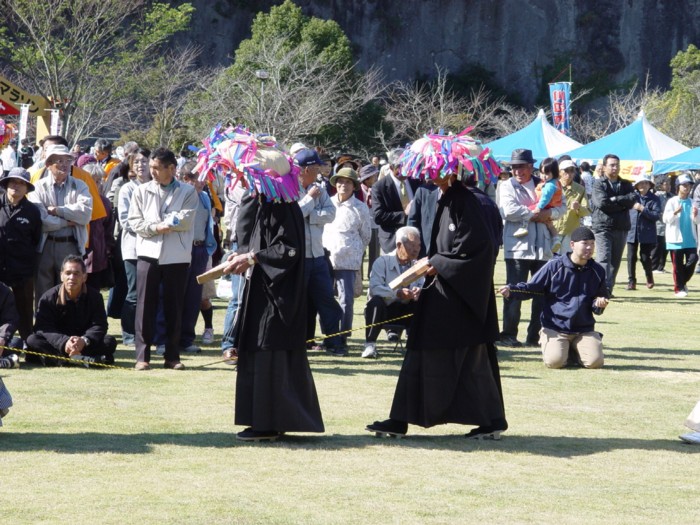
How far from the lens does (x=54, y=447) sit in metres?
6.96

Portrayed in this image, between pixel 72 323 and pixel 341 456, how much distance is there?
4387 mm

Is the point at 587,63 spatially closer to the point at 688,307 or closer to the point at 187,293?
the point at 688,307

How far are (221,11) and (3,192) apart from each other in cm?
5821

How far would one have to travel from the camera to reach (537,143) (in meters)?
31.1

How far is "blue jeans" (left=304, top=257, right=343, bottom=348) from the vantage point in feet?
36.6

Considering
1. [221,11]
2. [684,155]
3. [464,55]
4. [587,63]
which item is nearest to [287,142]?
[684,155]

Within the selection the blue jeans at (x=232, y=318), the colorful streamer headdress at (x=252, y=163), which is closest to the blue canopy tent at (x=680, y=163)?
the blue jeans at (x=232, y=318)

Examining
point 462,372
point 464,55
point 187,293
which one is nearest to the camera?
point 462,372

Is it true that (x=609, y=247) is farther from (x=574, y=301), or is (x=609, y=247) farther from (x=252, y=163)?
(x=252, y=163)

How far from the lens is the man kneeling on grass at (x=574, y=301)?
10.9 metres

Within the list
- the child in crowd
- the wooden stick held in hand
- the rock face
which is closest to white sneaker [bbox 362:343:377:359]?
the child in crowd

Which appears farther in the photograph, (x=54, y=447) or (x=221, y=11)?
(x=221, y=11)

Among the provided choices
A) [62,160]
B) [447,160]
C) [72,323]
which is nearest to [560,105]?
[62,160]

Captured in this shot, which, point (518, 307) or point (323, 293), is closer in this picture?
point (323, 293)
